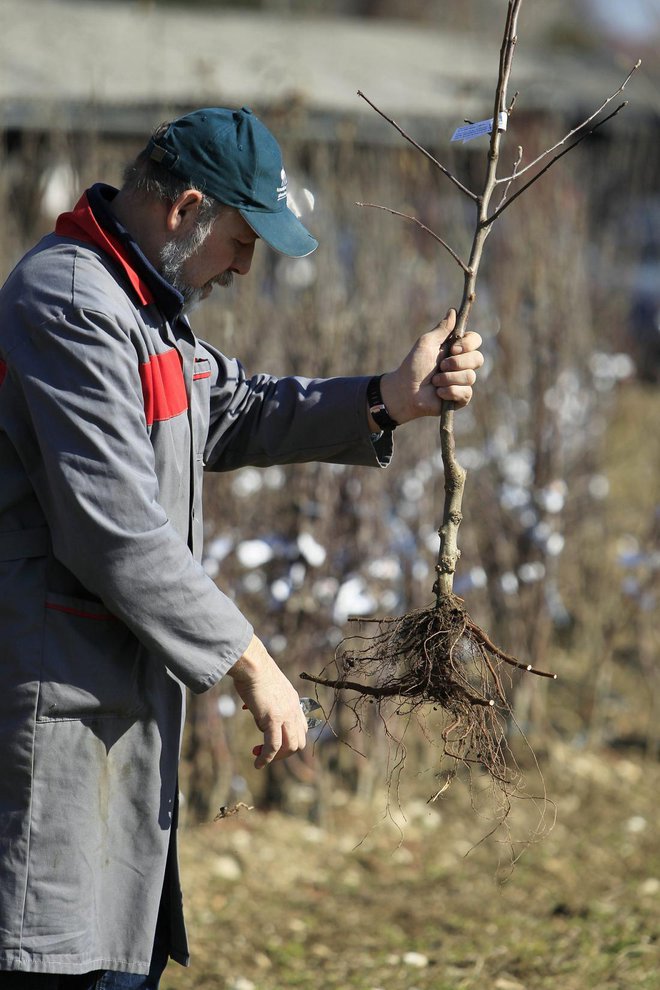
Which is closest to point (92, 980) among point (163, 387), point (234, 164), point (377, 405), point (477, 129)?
point (163, 387)

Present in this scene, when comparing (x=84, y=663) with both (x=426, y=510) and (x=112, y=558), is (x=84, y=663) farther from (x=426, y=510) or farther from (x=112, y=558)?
(x=426, y=510)

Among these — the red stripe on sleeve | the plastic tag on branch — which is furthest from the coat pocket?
the plastic tag on branch

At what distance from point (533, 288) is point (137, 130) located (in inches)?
209

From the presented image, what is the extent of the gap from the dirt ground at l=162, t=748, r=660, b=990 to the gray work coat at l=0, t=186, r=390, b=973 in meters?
1.03

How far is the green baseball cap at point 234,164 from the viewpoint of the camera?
1.85m

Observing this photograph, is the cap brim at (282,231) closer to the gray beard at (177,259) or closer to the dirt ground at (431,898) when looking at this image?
the gray beard at (177,259)

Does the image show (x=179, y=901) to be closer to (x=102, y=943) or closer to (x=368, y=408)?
(x=102, y=943)

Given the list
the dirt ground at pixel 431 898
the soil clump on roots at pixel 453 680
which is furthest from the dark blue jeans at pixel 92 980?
the dirt ground at pixel 431 898

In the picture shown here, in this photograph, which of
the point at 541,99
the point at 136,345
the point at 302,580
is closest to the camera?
the point at 136,345

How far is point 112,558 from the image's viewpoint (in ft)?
5.49

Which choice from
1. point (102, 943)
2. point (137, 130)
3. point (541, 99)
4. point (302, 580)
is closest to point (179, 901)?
point (102, 943)

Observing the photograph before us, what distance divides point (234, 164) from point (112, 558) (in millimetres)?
721

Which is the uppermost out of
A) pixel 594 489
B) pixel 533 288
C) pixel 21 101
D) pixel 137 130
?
pixel 137 130

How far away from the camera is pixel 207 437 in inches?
90.3
